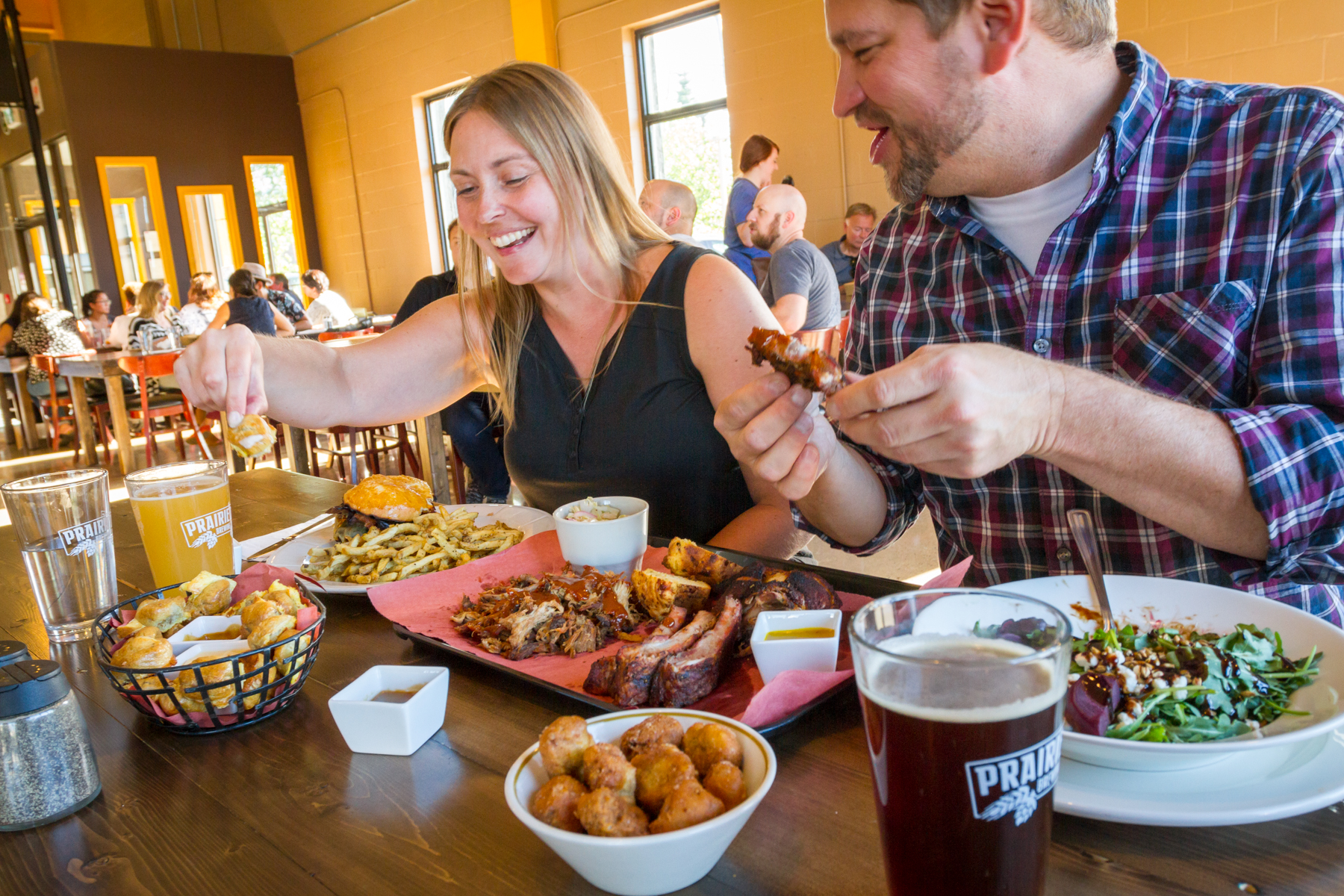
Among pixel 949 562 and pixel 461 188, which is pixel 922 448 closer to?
pixel 949 562

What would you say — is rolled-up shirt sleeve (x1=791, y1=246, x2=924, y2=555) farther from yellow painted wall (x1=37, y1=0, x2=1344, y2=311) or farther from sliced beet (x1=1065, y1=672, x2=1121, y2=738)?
yellow painted wall (x1=37, y1=0, x2=1344, y2=311)

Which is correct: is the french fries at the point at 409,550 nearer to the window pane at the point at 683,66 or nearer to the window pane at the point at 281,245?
the window pane at the point at 683,66

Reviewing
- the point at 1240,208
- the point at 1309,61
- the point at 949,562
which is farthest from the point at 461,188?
the point at 1309,61

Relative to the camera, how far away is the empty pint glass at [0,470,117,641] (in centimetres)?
130

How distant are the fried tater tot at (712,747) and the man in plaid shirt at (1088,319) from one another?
0.35m

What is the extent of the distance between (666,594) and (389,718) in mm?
389

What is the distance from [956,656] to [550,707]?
1.85ft

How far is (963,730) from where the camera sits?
54 centimetres

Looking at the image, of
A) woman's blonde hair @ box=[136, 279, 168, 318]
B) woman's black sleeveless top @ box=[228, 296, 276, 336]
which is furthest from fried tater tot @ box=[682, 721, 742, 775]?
woman's blonde hair @ box=[136, 279, 168, 318]

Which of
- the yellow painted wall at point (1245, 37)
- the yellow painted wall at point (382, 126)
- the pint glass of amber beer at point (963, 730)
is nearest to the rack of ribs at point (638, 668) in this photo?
the pint glass of amber beer at point (963, 730)

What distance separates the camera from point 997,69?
1.28 metres

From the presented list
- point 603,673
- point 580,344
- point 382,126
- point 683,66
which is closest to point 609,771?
point 603,673

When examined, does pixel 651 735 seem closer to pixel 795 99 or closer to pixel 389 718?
pixel 389 718

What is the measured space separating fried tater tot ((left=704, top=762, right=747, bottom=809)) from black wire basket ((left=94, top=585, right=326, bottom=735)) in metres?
0.52
